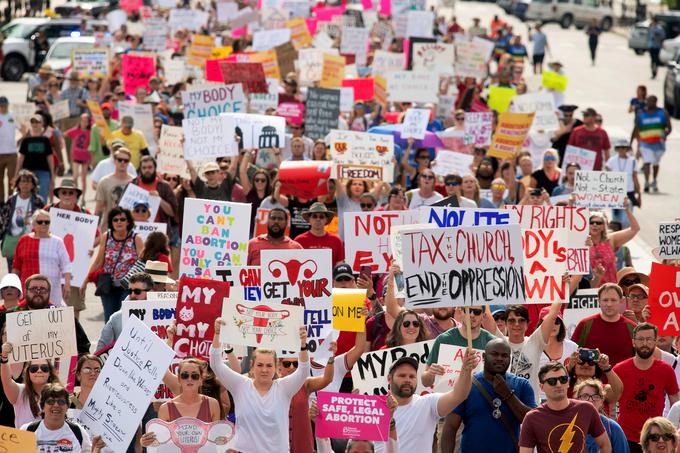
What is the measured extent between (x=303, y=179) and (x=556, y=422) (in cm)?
733

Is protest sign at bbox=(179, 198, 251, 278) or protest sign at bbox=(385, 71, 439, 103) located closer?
protest sign at bbox=(179, 198, 251, 278)

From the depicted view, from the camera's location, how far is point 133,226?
45.1 ft

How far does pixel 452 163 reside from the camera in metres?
18.2

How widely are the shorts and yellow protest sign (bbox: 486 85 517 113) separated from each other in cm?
225

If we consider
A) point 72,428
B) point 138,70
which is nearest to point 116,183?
point 72,428

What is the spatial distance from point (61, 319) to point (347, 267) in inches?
101

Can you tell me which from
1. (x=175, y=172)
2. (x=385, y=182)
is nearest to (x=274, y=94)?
(x=175, y=172)

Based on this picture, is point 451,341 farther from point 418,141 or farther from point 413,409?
point 418,141

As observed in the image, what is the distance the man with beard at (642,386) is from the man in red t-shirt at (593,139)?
33.0 feet

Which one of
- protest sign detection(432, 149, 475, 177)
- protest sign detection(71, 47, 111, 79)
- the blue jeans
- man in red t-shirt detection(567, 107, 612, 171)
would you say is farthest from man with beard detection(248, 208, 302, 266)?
protest sign detection(71, 47, 111, 79)

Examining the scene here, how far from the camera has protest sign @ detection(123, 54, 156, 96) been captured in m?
25.7

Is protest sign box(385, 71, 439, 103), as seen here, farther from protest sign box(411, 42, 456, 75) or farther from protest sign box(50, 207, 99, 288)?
protest sign box(50, 207, 99, 288)

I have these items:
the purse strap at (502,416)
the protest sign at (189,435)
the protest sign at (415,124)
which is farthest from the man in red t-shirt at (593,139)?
the protest sign at (189,435)

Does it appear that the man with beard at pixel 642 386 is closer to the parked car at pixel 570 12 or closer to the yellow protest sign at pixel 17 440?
the yellow protest sign at pixel 17 440
